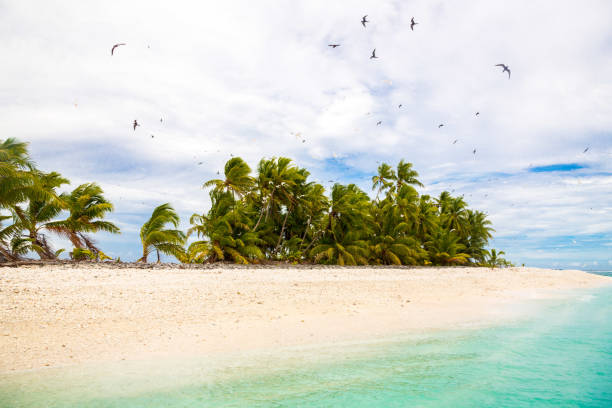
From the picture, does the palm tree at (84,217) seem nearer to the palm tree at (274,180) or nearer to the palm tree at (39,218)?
the palm tree at (39,218)

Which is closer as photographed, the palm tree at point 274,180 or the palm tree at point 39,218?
the palm tree at point 39,218

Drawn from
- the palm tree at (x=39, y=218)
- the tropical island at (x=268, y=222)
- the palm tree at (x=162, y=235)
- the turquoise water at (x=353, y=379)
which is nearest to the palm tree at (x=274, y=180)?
the tropical island at (x=268, y=222)

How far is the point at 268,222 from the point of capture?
25.2 metres

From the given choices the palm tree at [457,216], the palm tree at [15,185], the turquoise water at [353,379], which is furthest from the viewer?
the palm tree at [457,216]

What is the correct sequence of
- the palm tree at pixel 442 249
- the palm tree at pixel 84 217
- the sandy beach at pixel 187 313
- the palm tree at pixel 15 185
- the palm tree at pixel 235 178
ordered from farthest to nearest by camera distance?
the palm tree at pixel 442 249 → the palm tree at pixel 235 178 → the palm tree at pixel 84 217 → the palm tree at pixel 15 185 → the sandy beach at pixel 187 313

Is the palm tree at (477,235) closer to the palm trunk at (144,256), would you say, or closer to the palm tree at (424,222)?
the palm tree at (424,222)

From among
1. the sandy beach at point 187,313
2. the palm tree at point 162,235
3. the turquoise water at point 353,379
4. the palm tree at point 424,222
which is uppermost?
the palm tree at point 424,222

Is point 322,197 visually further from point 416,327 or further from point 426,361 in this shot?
point 426,361

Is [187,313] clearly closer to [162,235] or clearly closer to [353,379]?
[353,379]

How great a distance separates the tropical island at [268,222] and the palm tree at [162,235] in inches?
1.8

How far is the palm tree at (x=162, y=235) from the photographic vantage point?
681 inches

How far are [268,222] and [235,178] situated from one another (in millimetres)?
3644

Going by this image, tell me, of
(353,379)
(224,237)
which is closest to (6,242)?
(224,237)

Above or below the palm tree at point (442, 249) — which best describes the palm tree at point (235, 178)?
above
